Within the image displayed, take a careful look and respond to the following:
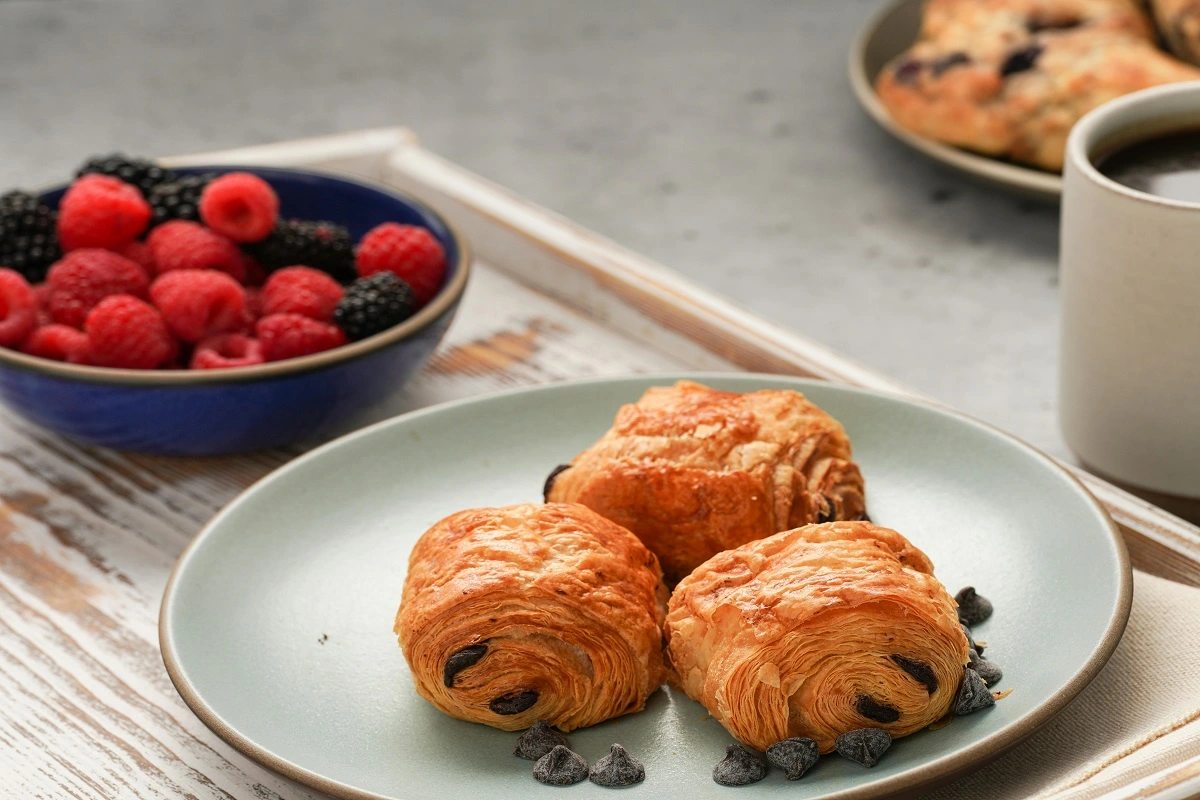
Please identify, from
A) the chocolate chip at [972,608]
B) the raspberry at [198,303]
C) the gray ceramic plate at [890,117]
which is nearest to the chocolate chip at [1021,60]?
the gray ceramic plate at [890,117]

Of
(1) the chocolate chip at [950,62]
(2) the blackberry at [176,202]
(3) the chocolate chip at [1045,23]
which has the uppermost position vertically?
(2) the blackberry at [176,202]

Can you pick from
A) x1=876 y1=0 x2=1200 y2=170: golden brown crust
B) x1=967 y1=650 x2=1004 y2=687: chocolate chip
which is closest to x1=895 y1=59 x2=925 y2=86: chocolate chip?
x1=876 y1=0 x2=1200 y2=170: golden brown crust

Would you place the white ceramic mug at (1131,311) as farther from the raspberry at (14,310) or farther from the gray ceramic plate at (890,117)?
the raspberry at (14,310)

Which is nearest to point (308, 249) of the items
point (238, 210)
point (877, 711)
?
point (238, 210)

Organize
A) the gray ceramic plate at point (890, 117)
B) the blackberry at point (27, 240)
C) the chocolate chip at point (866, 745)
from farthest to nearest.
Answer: the gray ceramic plate at point (890, 117) < the blackberry at point (27, 240) < the chocolate chip at point (866, 745)

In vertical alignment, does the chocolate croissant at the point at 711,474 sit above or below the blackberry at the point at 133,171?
below

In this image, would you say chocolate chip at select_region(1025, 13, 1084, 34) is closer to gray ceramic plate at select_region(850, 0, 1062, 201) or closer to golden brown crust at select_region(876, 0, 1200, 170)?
golden brown crust at select_region(876, 0, 1200, 170)

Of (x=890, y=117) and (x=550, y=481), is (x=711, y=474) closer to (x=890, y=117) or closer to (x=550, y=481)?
(x=550, y=481)
